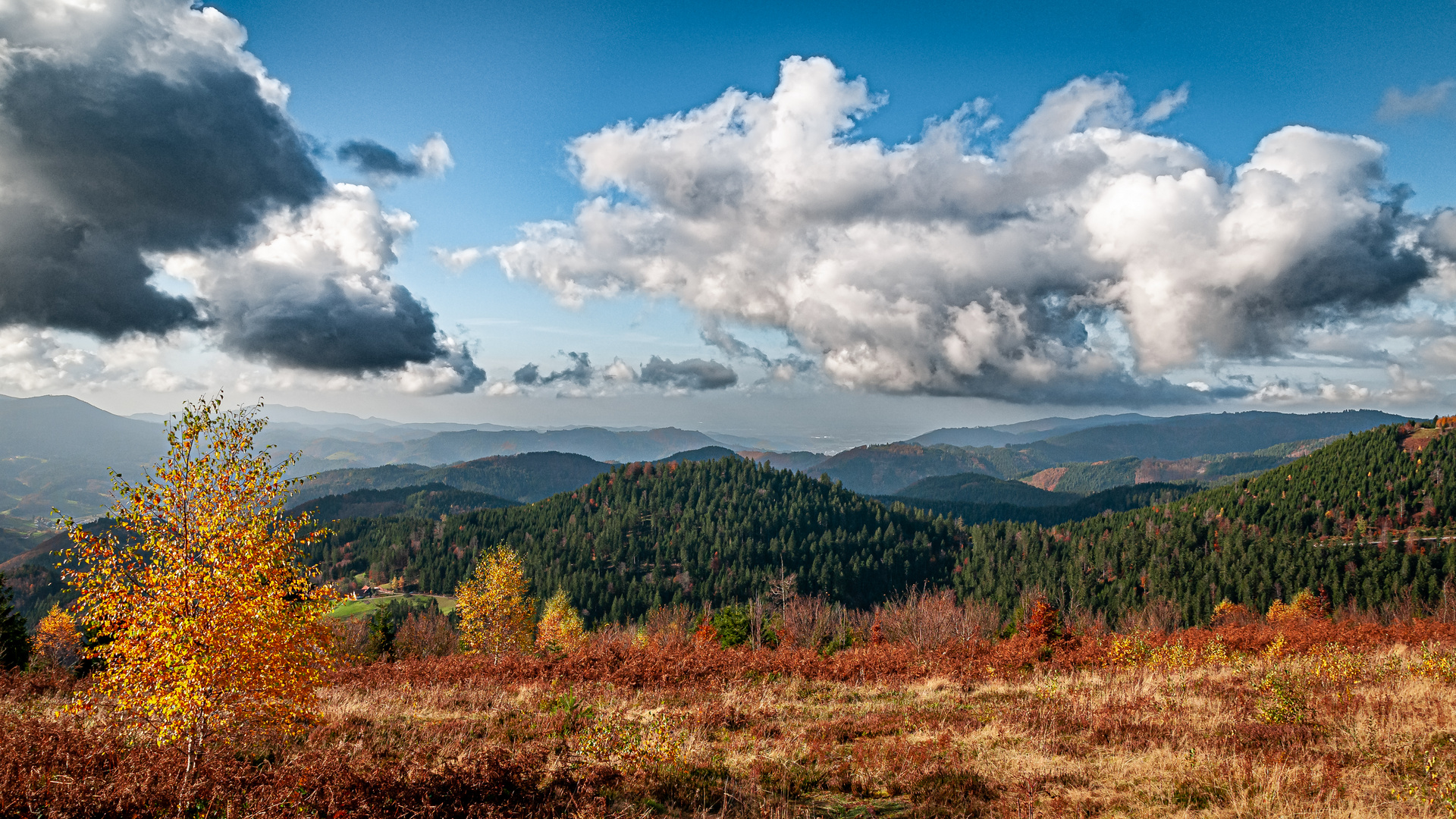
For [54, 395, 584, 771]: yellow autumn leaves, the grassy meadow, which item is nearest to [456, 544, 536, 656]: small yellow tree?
the grassy meadow

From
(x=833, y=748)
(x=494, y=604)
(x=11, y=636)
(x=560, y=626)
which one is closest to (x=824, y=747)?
(x=833, y=748)

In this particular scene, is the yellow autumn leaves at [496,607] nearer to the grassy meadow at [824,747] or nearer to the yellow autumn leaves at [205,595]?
the grassy meadow at [824,747]

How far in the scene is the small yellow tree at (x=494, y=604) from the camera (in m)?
66.4

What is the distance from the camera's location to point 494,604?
66750 millimetres

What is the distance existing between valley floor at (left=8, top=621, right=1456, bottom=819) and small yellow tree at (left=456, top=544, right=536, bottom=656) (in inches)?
1747

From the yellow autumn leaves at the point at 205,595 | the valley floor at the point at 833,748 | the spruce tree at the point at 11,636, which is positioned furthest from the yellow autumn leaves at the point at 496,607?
the yellow autumn leaves at the point at 205,595

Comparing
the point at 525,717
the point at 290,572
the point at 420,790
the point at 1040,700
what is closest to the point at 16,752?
the point at 290,572

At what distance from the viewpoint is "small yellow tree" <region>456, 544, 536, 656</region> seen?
66.4m

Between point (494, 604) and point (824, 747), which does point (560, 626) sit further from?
point (824, 747)

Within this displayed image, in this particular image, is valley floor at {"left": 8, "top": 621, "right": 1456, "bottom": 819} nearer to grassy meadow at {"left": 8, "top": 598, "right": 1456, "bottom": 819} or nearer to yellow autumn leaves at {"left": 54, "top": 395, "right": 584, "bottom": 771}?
grassy meadow at {"left": 8, "top": 598, "right": 1456, "bottom": 819}

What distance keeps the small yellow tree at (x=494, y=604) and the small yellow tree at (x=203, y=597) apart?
5452cm

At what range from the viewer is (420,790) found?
942cm

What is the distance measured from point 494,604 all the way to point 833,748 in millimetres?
60411

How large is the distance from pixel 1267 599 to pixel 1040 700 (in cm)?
21815
